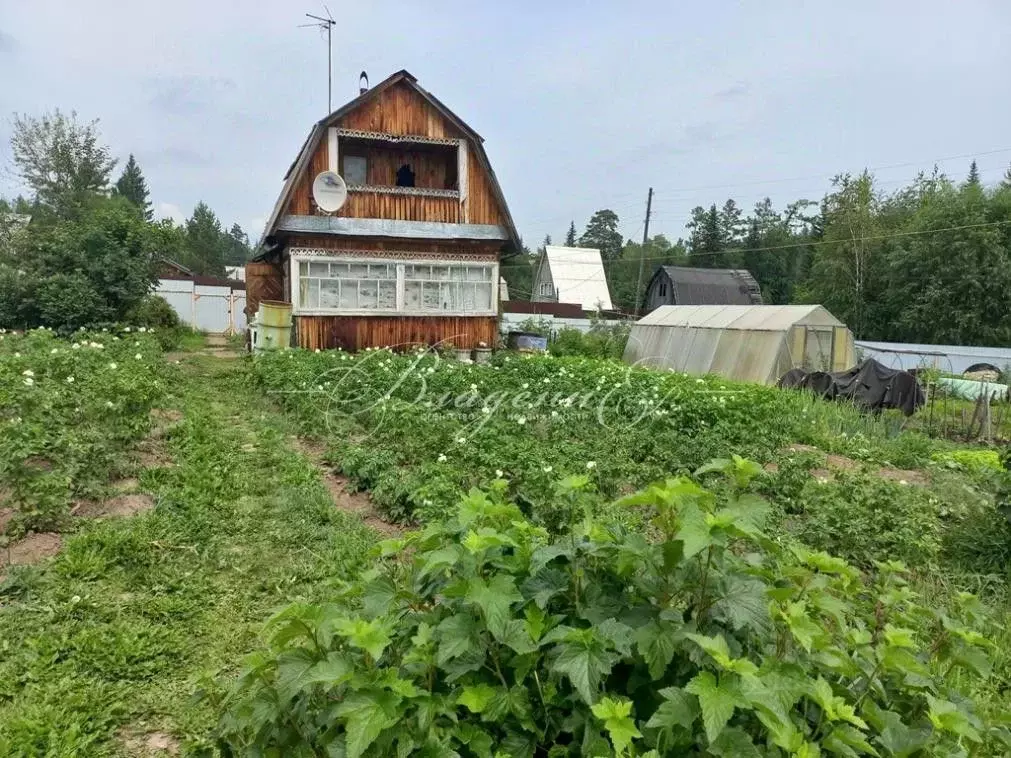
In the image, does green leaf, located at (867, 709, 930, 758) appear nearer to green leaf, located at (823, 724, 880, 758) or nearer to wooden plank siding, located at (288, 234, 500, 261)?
green leaf, located at (823, 724, 880, 758)

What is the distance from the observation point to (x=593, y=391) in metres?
9.16

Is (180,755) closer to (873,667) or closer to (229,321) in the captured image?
(873,667)

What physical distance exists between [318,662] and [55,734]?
168 centimetres

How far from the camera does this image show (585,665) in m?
1.61

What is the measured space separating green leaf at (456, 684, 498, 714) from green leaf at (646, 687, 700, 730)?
419 millimetres

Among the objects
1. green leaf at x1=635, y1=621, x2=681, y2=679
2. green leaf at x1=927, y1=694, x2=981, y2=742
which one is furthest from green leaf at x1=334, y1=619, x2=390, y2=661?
green leaf at x1=927, y1=694, x2=981, y2=742

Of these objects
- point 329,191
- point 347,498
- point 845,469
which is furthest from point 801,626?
point 329,191

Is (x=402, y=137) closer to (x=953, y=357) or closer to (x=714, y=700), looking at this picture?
(x=714, y=700)

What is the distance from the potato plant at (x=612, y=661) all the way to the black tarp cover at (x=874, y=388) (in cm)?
1146

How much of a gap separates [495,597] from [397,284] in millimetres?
13724

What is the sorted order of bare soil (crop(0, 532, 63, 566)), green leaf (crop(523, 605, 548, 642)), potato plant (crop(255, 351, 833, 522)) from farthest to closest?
potato plant (crop(255, 351, 833, 522)), bare soil (crop(0, 532, 63, 566)), green leaf (crop(523, 605, 548, 642))

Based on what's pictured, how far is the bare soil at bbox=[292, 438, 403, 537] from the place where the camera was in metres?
5.03

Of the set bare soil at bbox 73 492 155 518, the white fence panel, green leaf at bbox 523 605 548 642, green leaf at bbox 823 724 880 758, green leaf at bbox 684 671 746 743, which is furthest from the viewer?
the white fence panel

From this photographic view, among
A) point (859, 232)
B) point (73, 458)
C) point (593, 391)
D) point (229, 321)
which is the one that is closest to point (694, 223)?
point (859, 232)
